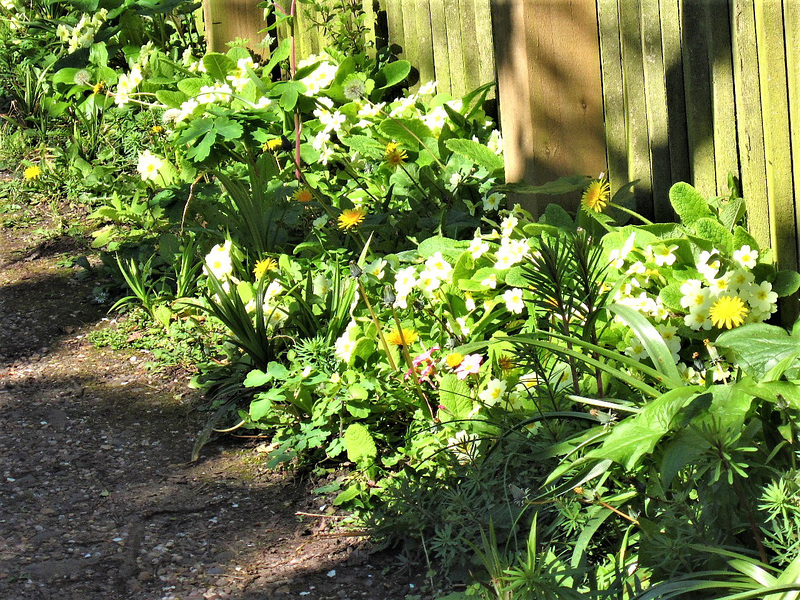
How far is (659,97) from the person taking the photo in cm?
286

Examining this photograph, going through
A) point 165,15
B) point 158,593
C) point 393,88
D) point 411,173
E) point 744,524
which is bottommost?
point 158,593

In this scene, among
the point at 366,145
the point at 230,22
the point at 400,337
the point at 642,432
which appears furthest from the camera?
the point at 230,22

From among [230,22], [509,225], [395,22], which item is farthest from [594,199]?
[230,22]

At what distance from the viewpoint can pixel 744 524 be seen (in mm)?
1722

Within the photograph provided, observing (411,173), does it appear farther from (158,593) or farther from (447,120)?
(158,593)

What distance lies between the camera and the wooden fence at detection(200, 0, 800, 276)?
2.45 m

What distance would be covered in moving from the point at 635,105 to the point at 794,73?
0.65 meters

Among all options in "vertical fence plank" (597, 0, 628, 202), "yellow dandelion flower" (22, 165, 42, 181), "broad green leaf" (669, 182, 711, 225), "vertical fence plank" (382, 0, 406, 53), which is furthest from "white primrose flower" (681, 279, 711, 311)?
"yellow dandelion flower" (22, 165, 42, 181)

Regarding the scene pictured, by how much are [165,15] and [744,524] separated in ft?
16.6

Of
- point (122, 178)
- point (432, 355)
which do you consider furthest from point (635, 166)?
point (122, 178)

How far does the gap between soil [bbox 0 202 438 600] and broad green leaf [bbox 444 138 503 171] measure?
4.33 feet

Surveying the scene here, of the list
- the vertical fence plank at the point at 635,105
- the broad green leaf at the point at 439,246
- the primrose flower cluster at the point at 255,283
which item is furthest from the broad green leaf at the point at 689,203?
the primrose flower cluster at the point at 255,283

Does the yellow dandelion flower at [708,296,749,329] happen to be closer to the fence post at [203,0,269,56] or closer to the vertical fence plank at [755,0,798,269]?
the vertical fence plank at [755,0,798,269]

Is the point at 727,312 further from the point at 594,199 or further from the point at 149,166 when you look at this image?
the point at 149,166
